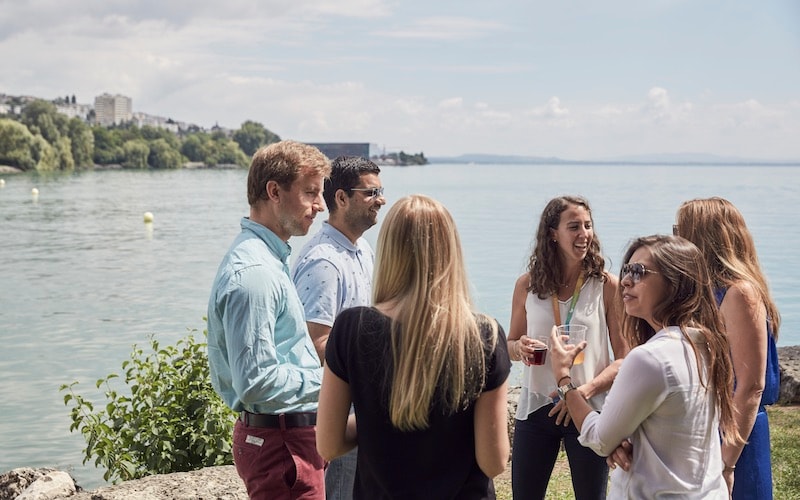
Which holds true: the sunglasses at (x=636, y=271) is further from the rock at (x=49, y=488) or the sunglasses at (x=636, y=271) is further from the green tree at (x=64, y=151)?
the green tree at (x=64, y=151)

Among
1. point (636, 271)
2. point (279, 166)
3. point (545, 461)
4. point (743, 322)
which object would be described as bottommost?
point (545, 461)

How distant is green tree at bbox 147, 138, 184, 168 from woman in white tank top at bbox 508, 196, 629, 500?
132634mm

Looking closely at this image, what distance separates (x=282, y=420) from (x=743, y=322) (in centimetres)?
173

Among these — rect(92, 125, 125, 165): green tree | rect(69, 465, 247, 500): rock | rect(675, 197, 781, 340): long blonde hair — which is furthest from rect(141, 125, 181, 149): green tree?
rect(675, 197, 781, 340): long blonde hair

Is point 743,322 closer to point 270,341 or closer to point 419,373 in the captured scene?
point 419,373

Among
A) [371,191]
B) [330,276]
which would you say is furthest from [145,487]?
[371,191]

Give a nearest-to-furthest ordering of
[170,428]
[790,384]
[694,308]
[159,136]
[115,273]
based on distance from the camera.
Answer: [694,308] < [170,428] < [790,384] < [115,273] < [159,136]

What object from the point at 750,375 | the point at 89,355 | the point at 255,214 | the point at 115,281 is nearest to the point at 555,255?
the point at 750,375

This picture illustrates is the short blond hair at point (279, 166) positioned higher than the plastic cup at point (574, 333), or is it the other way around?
the short blond hair at point (279, 166)

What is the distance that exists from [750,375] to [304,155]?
1.87 metres

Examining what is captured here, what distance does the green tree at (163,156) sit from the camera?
132 m

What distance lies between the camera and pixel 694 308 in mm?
2771

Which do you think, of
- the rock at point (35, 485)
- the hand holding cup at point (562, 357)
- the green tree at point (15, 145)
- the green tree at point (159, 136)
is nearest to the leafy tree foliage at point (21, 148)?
the green tree at point (15, 145)

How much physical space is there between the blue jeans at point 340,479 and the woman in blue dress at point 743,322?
1457mm
